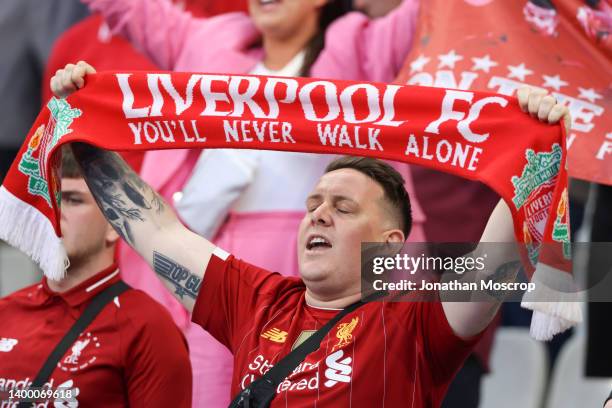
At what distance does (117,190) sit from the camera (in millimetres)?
3285

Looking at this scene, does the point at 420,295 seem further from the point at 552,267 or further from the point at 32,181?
the point at 32,181

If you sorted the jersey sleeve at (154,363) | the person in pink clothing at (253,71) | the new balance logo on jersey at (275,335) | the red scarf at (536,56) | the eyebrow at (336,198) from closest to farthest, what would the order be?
the new balance logo on jersey at (275,335)
the eyebrow at (336,198)
the jersey sleeve at (154,363)
the red scarf at (536,56)
the person in pink clothing at (253,71)

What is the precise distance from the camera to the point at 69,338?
3.26 meters

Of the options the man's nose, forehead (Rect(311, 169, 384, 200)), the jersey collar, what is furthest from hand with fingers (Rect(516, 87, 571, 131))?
the jersey collar

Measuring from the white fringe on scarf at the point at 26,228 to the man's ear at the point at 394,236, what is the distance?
0.91 m

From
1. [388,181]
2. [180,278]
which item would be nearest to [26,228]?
[180,278]

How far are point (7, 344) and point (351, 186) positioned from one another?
1078 millimetres

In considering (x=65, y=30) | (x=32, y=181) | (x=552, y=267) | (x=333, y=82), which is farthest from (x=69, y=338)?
(x=65, y=30)

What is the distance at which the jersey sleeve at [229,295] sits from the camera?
3061mm

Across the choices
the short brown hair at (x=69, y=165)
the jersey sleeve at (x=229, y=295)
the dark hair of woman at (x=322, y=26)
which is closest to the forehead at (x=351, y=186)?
the jersey sleeve at (x=229, y=295)

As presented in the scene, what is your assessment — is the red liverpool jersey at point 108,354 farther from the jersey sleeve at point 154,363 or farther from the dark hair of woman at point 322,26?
the dark hair of woman at point 322,26

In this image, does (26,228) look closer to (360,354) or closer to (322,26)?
(360,354)

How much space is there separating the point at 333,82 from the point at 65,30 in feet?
8.49

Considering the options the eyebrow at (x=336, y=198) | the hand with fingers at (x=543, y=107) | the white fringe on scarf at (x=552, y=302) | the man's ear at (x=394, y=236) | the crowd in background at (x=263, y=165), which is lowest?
the crowd in background at (x=263, y=165)
